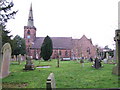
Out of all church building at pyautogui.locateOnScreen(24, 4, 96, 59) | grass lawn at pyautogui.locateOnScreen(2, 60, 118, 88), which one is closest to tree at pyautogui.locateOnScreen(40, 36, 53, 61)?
church building at pyautogui.locateOnScreen(24, 4, 96, 59)

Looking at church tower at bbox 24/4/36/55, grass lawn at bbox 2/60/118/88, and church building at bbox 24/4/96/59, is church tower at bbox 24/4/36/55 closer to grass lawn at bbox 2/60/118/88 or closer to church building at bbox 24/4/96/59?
church building at bbox 24/4/96/59

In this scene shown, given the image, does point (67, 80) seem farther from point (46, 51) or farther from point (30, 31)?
point (30, 31)

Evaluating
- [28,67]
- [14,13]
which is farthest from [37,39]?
[28,67]

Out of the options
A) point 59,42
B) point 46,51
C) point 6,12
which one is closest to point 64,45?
point 59,42

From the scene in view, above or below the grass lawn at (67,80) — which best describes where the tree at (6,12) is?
above

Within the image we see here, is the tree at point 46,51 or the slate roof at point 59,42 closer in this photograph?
the tree at point 46,51

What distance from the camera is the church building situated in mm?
70000

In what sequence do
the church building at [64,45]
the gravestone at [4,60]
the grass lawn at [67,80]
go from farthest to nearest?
the church building at [64,45] → the gravestone at [4,60] → the grass lawn at [67,80]

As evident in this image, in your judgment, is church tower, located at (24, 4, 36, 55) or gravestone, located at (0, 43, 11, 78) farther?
church tower, located at (24, 4, 36, 55)

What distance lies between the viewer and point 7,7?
18.2 metres

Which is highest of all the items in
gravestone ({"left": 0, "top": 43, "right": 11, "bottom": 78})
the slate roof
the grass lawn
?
the slate roof

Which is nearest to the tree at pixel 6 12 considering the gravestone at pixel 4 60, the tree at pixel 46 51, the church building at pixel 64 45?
the gravestone at pixel 4 60

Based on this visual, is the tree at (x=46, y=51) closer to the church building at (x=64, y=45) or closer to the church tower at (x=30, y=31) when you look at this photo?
the church building at (x=64, y=45)

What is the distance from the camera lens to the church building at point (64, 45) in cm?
7000
